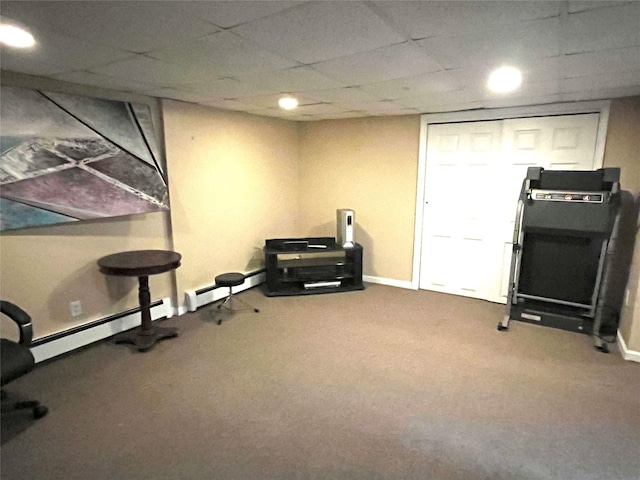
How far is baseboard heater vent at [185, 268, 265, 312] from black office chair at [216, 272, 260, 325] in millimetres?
111

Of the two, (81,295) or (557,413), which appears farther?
(81,295)

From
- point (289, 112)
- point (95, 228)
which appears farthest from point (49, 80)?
point (289, 112)

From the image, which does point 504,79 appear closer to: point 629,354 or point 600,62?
point 600,62

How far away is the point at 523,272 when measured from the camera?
3568 millimetres

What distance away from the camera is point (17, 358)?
200 centimetres

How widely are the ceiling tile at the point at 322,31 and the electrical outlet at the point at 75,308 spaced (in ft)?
8.12

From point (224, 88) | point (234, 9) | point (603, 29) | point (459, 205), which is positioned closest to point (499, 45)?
point (603, 29)

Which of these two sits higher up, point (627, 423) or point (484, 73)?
point (484, 73)

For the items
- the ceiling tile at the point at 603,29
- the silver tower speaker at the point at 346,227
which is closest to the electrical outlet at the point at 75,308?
the silver tower speaker at the point at 346,227

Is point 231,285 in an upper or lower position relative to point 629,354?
upper

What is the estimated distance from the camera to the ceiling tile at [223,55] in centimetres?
179

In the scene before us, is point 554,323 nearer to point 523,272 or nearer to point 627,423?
point 523,272

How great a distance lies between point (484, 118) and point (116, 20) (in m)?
3.45

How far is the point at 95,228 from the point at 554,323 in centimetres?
409
